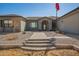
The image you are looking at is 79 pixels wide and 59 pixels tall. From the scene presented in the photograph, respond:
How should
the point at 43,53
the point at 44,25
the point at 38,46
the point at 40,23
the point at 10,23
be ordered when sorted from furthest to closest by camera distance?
Answer: the point at 44,25, the point at 40,23, the point at 10,23, the point at 38,46, the point at 43,53

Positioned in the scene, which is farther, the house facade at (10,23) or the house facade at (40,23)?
the house facade at (10,23)

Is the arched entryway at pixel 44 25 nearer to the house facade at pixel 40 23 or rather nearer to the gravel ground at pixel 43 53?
the house facade at pixel 40 23

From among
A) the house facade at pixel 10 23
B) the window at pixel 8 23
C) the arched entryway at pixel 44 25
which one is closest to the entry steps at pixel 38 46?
the house facade at pixel 10 23

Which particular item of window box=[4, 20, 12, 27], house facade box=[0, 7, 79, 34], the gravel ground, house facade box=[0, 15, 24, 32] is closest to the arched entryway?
house facade box=[0, 7, 79, 34]

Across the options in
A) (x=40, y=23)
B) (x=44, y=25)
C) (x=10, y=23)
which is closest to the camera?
(x=10, y=23)

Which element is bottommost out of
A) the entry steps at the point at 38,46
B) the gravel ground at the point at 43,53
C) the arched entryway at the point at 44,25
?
the gravel ground at the point at 43,53

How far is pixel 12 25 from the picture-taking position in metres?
13.7

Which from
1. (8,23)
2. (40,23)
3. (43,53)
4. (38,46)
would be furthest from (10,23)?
(43,53)

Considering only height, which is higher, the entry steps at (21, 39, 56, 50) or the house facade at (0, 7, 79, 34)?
the house facade at (0, 7, 79, 34)

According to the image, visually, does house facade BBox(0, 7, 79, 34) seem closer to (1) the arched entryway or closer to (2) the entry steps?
(1) the arched entryway

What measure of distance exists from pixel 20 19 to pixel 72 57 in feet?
33.5

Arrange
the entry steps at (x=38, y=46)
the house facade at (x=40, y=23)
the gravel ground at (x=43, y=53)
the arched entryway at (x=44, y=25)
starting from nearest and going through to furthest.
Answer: the gravel ground at (x=43, y=53) < the entry steps at (x=38, y=46) < the house facade at (x=40, y=23) < the arched entryway at (x=44, y=25)

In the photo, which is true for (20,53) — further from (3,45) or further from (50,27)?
(50,27)

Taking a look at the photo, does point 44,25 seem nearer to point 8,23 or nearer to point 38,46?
point 8,23
